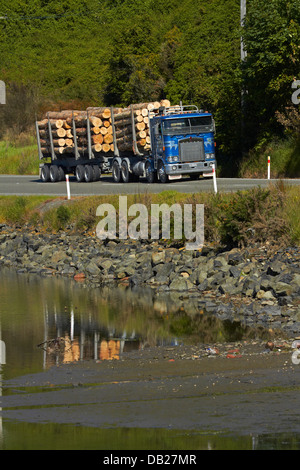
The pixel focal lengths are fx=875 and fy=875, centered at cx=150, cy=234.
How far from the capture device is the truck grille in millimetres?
32875

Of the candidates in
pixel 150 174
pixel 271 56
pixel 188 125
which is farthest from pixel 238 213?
pixel 271 56

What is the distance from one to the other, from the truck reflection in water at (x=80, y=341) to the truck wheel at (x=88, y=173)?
21.9 metres

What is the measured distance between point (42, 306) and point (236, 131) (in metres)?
21.2

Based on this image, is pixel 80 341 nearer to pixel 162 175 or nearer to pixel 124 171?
pixel 162 175

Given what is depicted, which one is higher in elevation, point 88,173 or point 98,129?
point 98,129

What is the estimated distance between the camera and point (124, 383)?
11.1m

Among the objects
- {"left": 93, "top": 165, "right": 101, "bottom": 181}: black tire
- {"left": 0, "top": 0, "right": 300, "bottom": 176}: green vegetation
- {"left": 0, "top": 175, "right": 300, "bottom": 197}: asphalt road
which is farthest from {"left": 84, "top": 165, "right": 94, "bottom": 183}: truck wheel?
{"left": 0, "top": 0, "right": 300, "bottom": 176}: green vegetation

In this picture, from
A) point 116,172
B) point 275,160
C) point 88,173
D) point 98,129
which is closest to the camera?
point 275,160

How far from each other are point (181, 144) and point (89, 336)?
18813 millimetres

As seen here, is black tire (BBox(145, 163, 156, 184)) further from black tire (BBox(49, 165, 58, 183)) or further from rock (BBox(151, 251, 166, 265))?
rock (BBox(151, 251, 166, 265))

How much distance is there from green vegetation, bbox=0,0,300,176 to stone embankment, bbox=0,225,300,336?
1204 cm

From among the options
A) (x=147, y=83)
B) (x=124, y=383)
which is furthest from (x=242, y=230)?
(x=147, y=83)

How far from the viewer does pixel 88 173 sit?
3834 centimetres

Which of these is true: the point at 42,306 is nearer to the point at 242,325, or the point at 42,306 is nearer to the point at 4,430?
the point at 242,325
